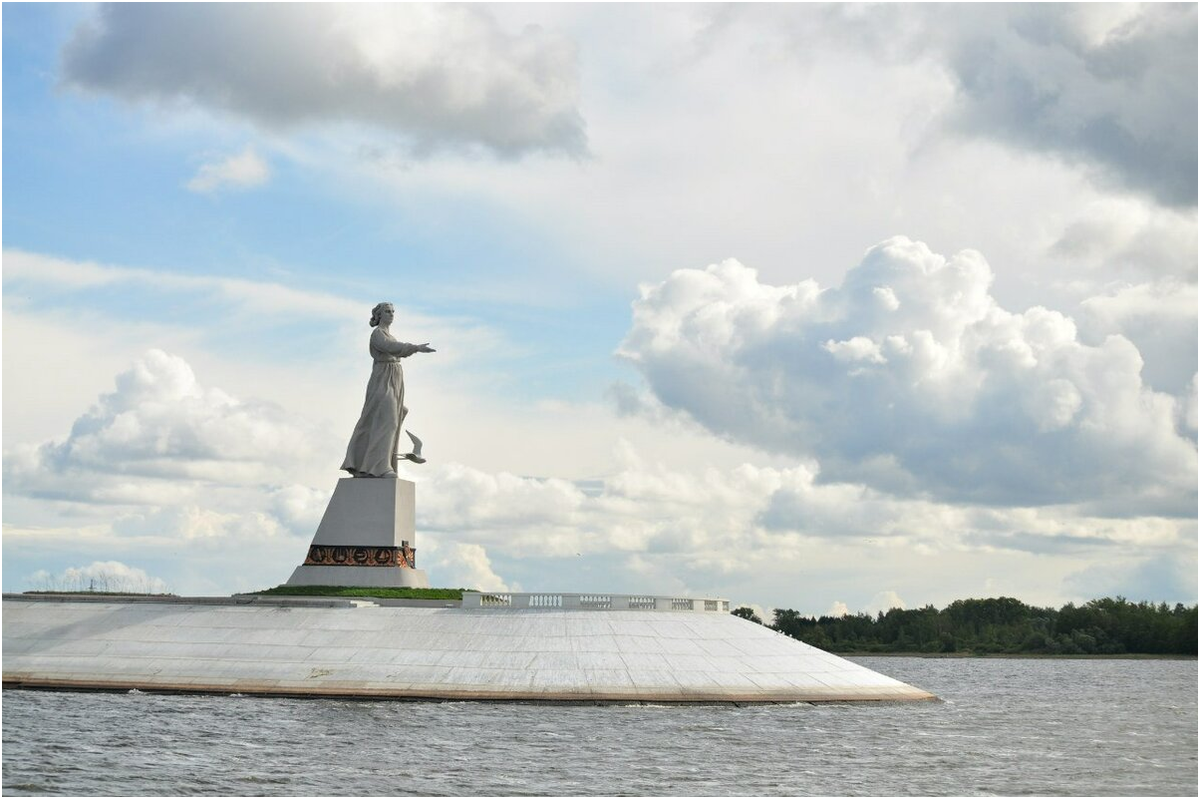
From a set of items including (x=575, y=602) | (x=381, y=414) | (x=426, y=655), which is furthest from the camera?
(x=381, y=414)

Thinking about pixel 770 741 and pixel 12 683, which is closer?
pixel 770 741

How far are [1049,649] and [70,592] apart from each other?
10771 centimetres

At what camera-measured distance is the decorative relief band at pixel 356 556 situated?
75750 millimetres

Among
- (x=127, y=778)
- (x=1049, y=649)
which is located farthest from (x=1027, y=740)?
(x=1049, y=649)

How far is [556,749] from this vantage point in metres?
47.2

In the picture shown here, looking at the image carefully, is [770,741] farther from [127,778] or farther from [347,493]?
[347,493]

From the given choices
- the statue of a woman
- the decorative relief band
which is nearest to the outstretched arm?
the statue of a woman

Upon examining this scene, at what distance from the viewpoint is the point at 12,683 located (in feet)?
207

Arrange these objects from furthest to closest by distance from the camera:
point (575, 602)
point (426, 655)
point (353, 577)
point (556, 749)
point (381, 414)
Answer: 1. point (381, 414)
2. point (353, 577)
3. point (575, 602)
4. point (426, 655)
5. point (556, 749)

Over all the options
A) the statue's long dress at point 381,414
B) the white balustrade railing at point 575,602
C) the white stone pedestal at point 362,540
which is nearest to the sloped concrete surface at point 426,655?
the white balustrade railing at point 575,602

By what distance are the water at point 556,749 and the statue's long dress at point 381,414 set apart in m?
19.8

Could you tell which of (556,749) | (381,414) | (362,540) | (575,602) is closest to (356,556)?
(362,540)

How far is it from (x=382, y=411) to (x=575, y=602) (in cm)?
1696

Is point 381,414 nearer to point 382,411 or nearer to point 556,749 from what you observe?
point 382,411
